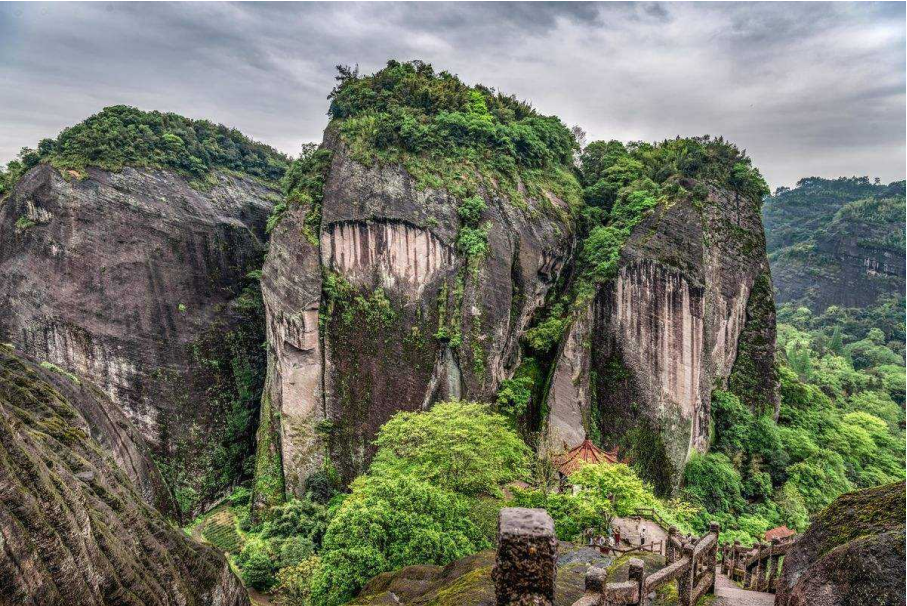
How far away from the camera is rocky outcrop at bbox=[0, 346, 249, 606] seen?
202 inches

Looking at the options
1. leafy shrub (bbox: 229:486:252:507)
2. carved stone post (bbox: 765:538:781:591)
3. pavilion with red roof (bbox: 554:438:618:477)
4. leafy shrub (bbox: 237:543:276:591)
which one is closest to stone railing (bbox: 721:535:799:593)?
carved stone post (bbox: 765:538:781:591)

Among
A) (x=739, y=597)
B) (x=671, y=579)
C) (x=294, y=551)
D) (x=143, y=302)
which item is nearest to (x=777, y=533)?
(x=739, y=597)

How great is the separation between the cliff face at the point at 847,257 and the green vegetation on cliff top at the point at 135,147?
233ft

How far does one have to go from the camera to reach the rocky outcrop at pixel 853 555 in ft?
14.0

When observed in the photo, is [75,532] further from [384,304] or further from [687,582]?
[384,304]

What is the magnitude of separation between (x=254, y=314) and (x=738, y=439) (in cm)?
2479

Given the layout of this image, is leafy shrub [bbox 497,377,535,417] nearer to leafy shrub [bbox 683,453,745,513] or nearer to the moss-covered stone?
leafy shrub [bbox 683,453,745,513]

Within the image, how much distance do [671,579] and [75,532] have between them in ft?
24.8

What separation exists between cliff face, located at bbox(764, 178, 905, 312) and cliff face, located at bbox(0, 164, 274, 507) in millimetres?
70566

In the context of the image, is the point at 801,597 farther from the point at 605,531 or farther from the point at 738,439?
the point at 738,439

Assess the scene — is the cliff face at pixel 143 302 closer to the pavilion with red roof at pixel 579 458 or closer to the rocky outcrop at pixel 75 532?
the rocky outcrop at pixel 75 532

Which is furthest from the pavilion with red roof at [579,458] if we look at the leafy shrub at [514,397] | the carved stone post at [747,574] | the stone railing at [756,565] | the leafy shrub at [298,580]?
the leafy shrub at [298,580]

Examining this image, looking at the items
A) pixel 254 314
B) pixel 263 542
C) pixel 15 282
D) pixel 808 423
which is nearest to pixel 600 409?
pixel 808 423

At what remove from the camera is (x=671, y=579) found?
6297mm
